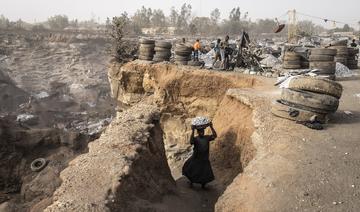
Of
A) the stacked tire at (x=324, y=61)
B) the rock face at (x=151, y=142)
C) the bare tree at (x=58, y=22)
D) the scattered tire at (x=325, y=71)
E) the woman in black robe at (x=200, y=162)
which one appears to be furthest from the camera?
the bare tree at (x=58, y=22)

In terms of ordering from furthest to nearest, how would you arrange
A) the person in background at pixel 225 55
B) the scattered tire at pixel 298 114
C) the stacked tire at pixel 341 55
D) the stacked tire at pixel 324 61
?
the stacked tire at pixel 341 55, the person in background at pixel 225 55, the stacked tire at pixel 324 61, the scattered tire at pixel 298 114

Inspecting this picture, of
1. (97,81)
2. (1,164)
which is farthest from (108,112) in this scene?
(1,164)

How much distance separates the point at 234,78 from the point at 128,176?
958 centimetres

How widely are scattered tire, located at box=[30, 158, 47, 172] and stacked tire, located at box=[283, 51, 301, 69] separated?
1060 centimetres

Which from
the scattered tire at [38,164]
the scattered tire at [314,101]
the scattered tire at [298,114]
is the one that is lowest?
the scattered tire at [38,164]

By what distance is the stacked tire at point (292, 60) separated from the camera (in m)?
15.6

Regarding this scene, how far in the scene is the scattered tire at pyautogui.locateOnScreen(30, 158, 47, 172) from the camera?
15922mm

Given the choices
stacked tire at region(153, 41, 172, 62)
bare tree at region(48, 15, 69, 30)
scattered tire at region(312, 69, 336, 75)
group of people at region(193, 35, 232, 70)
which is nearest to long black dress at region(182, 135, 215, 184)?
scattered tire at region(312, 69, 336, 75)

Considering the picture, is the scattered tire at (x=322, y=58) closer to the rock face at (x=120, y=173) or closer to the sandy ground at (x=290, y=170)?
the sandy ground at (x=290, y=170)

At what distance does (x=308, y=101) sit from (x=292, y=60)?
782cm

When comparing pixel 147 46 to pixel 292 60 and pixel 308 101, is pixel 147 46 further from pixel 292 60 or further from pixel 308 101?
pixel 308 101

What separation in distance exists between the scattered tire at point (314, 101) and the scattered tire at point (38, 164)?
1126cm

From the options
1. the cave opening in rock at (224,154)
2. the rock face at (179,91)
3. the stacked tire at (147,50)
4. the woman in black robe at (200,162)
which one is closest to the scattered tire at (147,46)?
the stacked tire at (147,50)

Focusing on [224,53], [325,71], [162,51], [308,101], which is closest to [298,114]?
[308,101]
